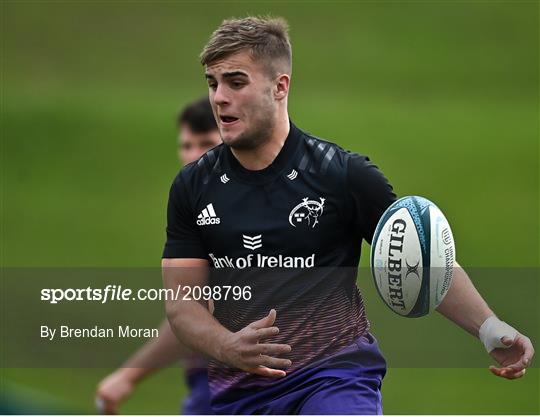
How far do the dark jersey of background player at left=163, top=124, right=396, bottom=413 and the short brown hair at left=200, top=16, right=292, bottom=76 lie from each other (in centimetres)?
49

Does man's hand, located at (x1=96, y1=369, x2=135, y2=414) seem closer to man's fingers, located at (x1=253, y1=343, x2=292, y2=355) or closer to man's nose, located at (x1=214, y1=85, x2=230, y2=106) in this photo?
man's fingers, located at (x1=253, y1=343, x2=292, y2=355)

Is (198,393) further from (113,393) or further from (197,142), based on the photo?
(197,142)

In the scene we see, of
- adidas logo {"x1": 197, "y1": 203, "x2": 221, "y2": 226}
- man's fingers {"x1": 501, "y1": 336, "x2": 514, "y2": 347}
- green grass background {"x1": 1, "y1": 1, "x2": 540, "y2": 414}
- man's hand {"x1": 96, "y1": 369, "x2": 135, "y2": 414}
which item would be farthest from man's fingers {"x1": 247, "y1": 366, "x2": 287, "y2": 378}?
green grass background {"x1": 1, "y1": 1, "x2": 540, "y2": 414}

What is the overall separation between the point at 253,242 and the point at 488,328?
132 centimetres

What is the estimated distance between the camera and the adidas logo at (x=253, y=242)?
6.61m

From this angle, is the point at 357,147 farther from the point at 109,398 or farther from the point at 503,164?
the point at 109,398

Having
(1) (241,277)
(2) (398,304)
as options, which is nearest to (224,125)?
(1) (241,277)

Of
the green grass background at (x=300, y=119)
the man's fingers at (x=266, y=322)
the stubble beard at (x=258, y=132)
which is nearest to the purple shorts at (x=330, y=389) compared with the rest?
the man's fingers at (x=266, y=322)

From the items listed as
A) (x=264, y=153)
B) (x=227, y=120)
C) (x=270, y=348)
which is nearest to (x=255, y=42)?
(x=227, y=120)

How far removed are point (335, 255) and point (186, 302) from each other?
838mm

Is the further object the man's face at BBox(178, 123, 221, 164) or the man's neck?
the man's face at BBox(178, 123, 221, 164)

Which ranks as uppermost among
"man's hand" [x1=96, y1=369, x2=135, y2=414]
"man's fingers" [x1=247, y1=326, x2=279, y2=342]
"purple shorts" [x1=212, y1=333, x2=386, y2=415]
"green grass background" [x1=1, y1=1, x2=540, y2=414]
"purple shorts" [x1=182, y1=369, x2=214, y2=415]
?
"man's fingers" [x1=247, y1=326, x2=279, y2=342]

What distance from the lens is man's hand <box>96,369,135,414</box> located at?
7.81m

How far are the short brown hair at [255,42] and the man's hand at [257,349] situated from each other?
4.80 ft
